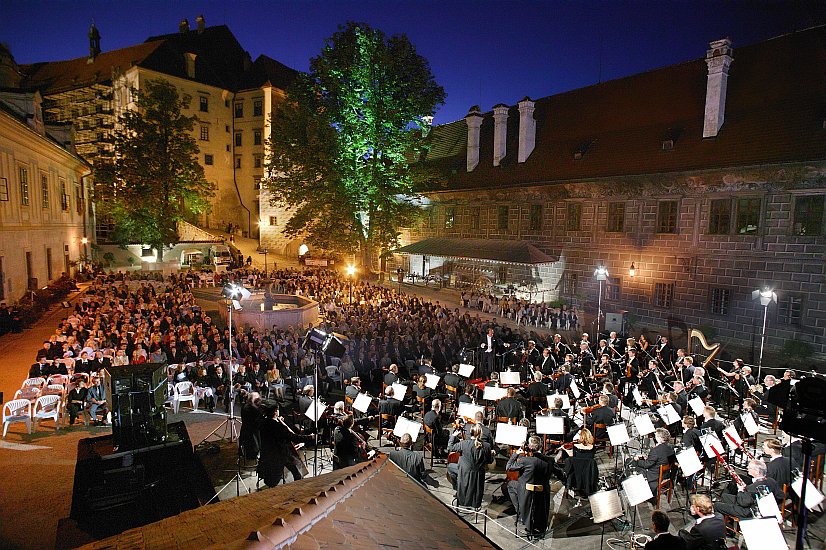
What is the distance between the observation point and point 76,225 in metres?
32.7

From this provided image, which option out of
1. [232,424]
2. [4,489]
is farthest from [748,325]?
[4,489]

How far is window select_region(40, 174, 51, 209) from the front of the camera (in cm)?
2542

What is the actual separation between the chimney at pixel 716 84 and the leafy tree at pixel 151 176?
36541mm

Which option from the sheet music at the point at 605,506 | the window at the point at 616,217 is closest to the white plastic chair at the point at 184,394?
the sheet music at the point at 605,506

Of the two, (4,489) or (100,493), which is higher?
(100,493)

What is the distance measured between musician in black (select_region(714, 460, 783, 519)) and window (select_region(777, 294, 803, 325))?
15203 mm

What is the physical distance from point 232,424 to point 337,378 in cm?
401

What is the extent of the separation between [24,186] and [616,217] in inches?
1167

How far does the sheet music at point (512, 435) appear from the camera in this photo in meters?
8.40

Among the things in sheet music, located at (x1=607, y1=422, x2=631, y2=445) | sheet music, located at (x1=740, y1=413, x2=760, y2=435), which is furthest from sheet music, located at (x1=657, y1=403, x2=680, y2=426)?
sheet music, located at (x1=607, y1=422, x2=631, y2=445)

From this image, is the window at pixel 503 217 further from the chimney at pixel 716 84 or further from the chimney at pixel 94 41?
the chimney at pixel 94 41

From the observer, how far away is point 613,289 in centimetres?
2458

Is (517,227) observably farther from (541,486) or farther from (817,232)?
(541,486)

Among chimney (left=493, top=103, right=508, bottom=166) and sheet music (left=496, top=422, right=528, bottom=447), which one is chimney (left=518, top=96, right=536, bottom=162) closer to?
chimney (left=493, top=103, right=508, bottom=166)
